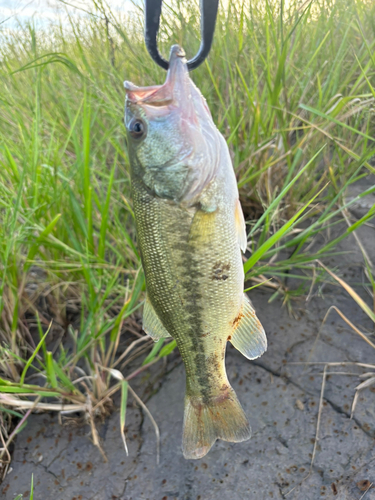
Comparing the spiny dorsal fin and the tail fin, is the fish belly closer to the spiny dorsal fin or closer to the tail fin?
the spiny dorsal fin

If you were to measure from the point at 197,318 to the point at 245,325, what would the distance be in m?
0.21

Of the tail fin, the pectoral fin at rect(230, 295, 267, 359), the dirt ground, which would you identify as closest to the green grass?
the dirt ground

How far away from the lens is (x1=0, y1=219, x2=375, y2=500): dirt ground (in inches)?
63.4

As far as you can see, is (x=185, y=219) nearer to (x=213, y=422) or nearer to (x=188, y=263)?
(x=188, y=263)

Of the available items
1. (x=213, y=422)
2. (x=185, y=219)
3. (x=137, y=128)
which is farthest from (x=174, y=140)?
(x=213, y=422)

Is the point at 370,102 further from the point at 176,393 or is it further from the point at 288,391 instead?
the point at 176,393

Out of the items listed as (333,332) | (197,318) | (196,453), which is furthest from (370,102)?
(196,453)

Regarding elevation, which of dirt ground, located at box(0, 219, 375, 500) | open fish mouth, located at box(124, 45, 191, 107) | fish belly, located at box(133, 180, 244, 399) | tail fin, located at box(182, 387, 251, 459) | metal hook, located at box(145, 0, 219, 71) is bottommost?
dirt ground, located at box(0, 219, 375, 500)

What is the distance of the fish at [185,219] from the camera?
1052mm

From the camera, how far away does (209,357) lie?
1.17 meters

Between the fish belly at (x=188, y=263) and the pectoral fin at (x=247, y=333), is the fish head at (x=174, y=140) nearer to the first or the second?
the fish belly at (x=188, y=263)

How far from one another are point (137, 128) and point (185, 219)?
35 cm

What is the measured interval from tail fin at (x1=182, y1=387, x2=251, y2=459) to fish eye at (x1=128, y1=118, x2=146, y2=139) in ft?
3.03

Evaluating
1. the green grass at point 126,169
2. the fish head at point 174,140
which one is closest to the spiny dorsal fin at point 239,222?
the fish head at point 174,140
